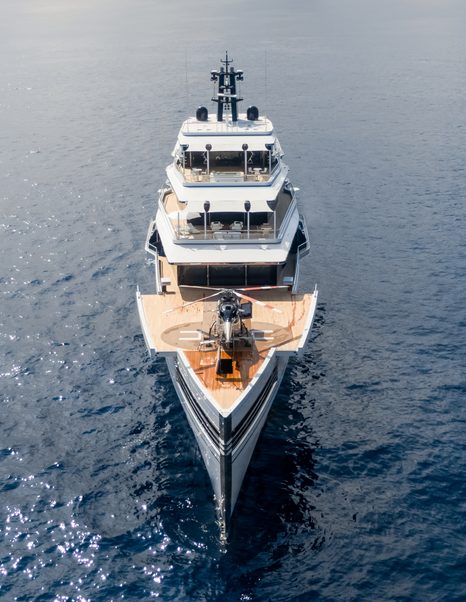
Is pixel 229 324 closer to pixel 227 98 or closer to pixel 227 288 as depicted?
pixel 227 288

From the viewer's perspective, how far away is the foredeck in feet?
127

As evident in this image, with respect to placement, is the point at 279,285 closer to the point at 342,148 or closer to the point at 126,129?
the point at 342,148

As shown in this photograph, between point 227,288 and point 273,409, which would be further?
point 227,288

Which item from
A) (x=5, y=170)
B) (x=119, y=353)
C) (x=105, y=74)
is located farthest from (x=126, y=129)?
(x=119, y=353)

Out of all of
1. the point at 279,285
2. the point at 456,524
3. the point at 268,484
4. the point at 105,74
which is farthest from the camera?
the point at 105,74

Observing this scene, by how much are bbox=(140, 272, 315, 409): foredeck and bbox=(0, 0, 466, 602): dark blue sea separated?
640 centimetres

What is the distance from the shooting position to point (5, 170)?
9388 centimetres

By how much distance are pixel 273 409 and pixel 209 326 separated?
27.8 ft

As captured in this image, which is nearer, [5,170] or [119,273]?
[119,273]

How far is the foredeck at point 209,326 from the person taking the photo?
38781 millimetres

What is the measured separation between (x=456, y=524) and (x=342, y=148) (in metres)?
71.1


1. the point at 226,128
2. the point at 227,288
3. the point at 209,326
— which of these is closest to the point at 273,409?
the point at 209,326

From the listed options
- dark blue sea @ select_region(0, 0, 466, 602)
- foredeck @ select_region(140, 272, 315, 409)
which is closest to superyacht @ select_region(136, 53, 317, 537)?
foredeck @ select_region(140, 272, 315, 409)

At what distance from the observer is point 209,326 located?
4219 cm
